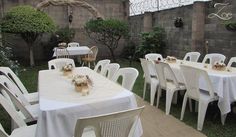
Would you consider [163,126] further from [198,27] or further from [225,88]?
[198,27]

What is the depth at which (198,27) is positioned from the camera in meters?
6.68

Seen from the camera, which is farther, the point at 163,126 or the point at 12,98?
the point at 163,126

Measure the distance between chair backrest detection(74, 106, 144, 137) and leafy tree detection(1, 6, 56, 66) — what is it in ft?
24.2

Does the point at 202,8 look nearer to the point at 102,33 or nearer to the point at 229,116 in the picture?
the point at 229,116

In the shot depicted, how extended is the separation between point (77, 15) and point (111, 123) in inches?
372

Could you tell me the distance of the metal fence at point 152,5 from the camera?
766cm

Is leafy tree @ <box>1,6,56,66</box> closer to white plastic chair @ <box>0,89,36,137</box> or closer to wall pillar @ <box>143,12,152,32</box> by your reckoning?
wall pillar @ <box>143,12,152,32</box>

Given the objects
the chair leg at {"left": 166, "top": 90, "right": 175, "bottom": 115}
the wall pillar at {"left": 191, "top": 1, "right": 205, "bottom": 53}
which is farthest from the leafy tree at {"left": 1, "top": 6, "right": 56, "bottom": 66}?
the chair leg at {"left": 166, "top": 90, "right": 175, "bottom": 115}

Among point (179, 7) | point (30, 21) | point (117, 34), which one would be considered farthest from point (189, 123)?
point (30, 21)

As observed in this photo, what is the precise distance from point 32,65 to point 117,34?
134 inches

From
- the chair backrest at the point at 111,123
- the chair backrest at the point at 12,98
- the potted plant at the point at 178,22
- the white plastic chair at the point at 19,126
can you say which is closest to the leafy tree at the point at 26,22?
the potted plant at the point at 178,22

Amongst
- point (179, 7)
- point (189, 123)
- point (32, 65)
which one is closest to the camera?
point (189, 123)

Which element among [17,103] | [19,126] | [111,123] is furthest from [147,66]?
[111,123]

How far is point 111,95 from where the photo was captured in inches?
104
